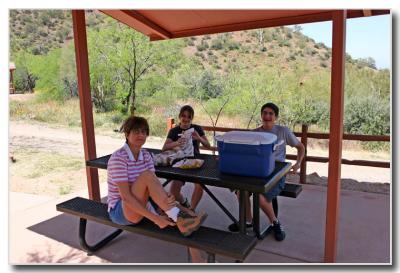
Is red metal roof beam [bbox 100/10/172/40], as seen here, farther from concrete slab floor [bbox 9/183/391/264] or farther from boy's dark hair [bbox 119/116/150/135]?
concrete slab floor [bbox 9/183/391/264]

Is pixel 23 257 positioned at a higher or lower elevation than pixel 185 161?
lower

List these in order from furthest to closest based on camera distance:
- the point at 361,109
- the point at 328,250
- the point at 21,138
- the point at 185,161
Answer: the point at 361,109, the point at 21,138, the point at 185,161, the point at 328,250

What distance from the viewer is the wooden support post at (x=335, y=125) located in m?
2.49

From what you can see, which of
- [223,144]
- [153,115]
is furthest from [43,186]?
[153,115]

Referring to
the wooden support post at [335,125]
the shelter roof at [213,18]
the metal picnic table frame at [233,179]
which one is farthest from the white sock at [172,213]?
the shelter roof at [213,18]

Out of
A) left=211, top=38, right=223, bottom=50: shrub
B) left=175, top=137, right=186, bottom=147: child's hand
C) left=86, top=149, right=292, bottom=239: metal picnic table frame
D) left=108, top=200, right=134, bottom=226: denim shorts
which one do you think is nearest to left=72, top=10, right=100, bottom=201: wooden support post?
left=86, top=149, right=292, bottom=239: metal picnic table frame

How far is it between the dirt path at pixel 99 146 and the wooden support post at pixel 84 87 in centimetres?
363

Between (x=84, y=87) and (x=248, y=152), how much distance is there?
2.27m

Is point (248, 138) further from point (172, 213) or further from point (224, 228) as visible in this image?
point (224, 228)

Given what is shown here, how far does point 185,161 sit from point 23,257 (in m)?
1.69

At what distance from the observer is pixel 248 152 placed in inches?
93.0

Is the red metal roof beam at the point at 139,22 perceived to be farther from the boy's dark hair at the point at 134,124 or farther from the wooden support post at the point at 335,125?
the wooden support post at the point at 335,125

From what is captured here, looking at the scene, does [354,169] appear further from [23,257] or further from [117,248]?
[23,257]

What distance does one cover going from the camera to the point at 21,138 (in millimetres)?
11664
